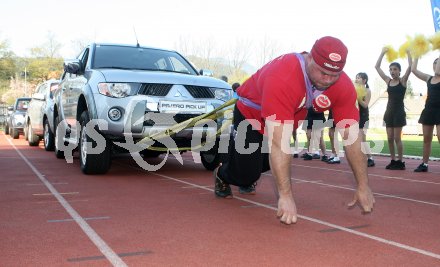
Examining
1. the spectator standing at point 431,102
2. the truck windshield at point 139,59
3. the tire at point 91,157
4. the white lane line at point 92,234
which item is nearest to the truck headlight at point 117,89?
the tire at point 91,157

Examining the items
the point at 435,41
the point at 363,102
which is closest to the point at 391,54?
the point at 435,41

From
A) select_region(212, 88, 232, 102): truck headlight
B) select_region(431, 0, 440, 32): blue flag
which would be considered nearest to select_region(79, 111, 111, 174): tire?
select_region(212, 88, 232, 102): truck headlight

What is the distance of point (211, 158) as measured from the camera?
7.73 m

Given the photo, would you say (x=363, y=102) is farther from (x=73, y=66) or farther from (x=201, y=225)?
(x=201, y=225)

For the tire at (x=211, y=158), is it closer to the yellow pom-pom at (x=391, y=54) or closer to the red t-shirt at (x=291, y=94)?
the yellow pom-pom at (x=391, y=54)

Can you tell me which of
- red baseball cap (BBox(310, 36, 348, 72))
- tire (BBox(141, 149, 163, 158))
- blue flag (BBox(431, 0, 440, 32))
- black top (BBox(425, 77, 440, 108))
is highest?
blue flag (BBox(431, 0, 440, 32))

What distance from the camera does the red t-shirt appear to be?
334cm

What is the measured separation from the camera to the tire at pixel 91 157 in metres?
6.69

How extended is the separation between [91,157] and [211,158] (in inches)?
74.1

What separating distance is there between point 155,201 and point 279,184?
A: 79.3 inches

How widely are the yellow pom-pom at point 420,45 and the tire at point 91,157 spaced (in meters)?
3.97

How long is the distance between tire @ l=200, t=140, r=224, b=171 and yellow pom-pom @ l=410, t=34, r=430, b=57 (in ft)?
9.58

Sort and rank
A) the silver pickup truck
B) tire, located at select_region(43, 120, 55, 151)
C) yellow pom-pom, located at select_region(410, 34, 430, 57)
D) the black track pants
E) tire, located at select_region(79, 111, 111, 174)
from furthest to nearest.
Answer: tire, located at select_region(43, 120, 55, 151) < tire, located at select_region(79, 111, 111, 174) < the silver pickup truck < yellow pom-pom, located at select_region(410, 34, 430, 57) < the black track pants

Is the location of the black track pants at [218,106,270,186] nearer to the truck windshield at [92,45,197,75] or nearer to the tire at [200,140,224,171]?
the tire at [200,140,224,171]
